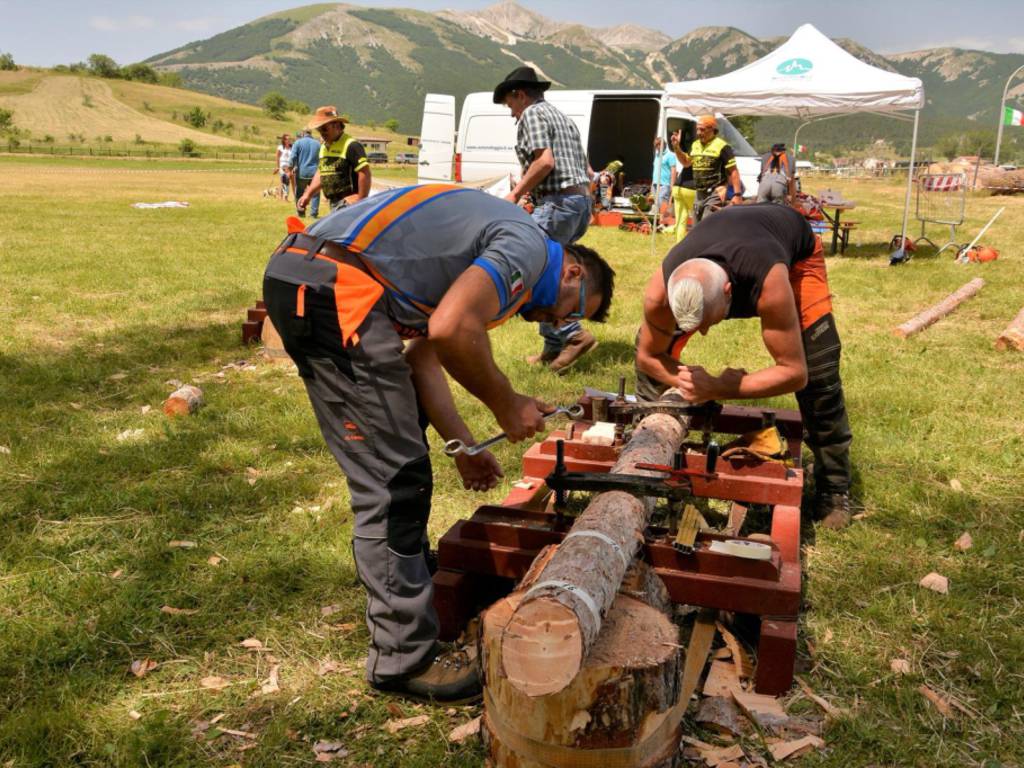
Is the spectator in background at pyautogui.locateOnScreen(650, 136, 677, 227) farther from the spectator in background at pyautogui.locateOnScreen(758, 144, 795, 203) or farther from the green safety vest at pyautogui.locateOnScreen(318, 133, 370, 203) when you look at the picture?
the green safety vest at pyautogui.locateOnScreen(318, 133, 370, 203)

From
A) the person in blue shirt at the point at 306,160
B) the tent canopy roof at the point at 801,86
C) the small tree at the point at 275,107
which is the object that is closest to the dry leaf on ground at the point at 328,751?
the tent canopy roof at the point at 801,86

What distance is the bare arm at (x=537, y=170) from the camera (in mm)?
5875

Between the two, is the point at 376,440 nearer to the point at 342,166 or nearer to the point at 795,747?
the point at 795,747

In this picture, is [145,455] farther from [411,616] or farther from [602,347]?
[602,347]

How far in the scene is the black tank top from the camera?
3.38 meters

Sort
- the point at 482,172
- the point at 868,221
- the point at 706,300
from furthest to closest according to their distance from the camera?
1. the point at 868,221
2. the point at 482,172
3. the point at 706,300

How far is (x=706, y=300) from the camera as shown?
319 cm

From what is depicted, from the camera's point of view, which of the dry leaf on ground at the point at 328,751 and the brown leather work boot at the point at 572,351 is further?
the brown leather work boot at the point at 572,351

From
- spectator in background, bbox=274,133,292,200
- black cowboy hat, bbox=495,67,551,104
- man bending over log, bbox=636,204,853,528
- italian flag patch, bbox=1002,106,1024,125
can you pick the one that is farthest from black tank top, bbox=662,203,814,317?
italian flag patch, bbox=1002,106,1024,125

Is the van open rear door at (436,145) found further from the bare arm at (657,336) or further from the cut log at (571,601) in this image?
the cut log at (571,601)

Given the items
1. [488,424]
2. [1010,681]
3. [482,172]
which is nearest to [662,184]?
[482,172]

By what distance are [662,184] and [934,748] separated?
49.4ft

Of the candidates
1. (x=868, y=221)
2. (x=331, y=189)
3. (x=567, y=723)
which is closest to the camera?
(x=567, y=723)

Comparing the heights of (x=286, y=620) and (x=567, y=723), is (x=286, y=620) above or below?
below
